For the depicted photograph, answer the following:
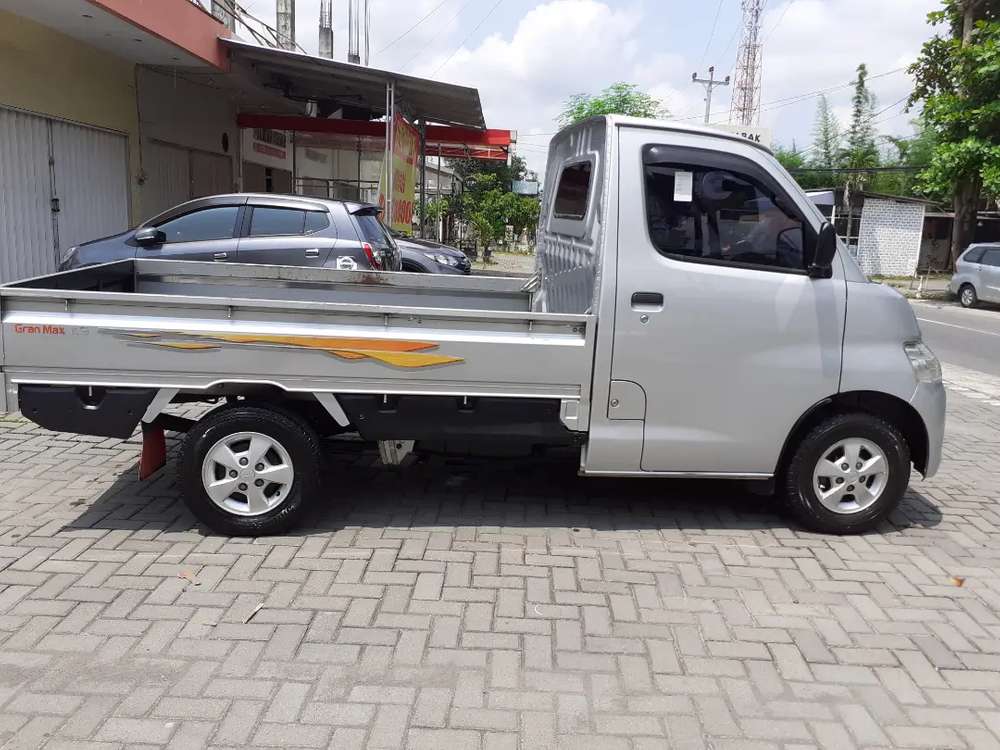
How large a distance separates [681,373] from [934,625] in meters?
1.65

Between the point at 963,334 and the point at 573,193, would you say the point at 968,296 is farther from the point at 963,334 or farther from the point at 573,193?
the point at 573,193

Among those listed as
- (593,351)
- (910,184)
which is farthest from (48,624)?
(910,184)

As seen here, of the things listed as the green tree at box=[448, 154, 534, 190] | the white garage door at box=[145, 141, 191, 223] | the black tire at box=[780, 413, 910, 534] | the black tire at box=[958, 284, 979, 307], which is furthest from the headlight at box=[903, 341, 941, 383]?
the green tree at box=[448, 154, 534, 190]

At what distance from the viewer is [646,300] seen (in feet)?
14.3

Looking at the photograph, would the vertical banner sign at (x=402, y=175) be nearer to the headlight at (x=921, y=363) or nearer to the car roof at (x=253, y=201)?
the car roof at (x=253, y=201)

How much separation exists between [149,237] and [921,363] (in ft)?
24.6

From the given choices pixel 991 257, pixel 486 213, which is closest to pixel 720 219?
pixel 991 257

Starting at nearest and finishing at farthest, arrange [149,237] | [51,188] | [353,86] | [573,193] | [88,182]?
[573,193] < [149,237] < [51,188] < [88,182] < [353,86]

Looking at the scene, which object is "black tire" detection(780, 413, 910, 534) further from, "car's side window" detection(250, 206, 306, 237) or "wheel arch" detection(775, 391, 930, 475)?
"car's side window" detection(250, 206, 306, 237)

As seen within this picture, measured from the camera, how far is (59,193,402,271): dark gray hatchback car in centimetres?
914

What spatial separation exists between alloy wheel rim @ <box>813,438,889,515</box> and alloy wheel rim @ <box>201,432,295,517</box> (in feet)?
9.50

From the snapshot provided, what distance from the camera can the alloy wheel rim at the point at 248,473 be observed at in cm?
433

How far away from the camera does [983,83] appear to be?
2192 centimetres

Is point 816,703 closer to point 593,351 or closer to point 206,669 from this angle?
point 593,351
